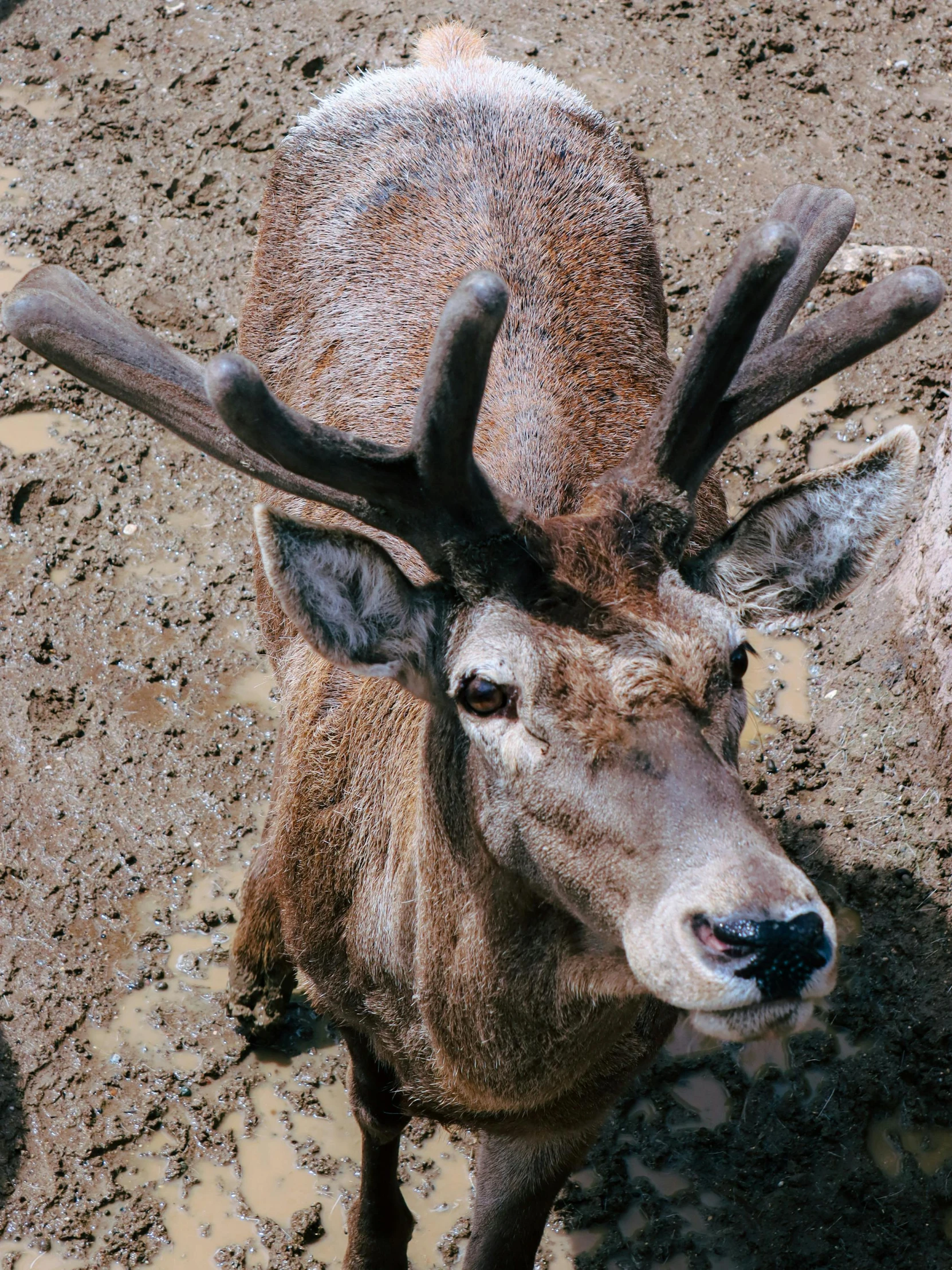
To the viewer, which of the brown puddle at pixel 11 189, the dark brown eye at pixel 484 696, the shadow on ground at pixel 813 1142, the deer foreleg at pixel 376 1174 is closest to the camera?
the dark brown eye at pixel 484 696

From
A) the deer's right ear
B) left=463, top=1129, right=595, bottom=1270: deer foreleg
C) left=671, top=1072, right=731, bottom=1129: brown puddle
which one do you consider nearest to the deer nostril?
the deer's right ear

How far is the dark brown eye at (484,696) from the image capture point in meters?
2.95

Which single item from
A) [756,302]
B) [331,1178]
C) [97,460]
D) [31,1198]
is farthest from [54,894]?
[756,302]

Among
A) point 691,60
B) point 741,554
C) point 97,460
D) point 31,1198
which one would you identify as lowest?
point 31,1198

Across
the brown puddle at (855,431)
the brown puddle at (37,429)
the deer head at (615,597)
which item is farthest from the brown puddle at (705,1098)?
the brown puddle at (37,429)

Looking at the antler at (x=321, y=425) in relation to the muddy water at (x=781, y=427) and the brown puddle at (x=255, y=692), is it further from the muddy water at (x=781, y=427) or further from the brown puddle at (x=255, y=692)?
the muddy water at (x=781, y=427)

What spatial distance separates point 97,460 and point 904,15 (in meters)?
5.59

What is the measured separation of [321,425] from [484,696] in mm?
698

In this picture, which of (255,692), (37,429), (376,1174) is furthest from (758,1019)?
(37,429)

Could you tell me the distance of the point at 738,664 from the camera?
303 centimetres

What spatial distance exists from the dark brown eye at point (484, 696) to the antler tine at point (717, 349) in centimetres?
67

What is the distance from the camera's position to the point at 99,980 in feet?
16.6

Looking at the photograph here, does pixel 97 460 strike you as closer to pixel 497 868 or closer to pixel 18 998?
pixel 18 998

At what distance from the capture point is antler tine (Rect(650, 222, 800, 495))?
3.00 m
